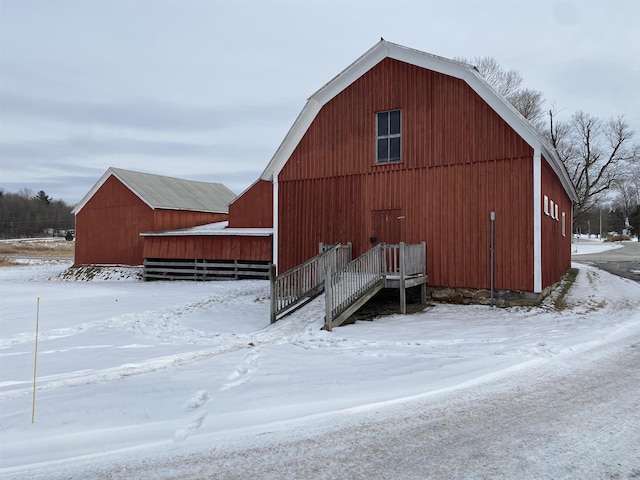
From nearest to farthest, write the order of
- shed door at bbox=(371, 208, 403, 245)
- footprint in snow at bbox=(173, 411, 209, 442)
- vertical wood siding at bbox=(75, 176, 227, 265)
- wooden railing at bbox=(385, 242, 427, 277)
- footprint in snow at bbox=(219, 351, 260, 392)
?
footprint in snow at bbox=(173, 411, 209, 442) < footprint in snow at bbox=(219, 351, 260, 392) < wooden railing at bbox=(385, 242, 427, 277) < shed door at bbox=(371, 208, 403, 245) < vertical wood siding at bbox=(75, 176, 227, 265)

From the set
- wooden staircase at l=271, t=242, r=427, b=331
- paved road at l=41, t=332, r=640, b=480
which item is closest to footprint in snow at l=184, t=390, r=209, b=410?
paved road at l=41, t=332, r=640, b=480

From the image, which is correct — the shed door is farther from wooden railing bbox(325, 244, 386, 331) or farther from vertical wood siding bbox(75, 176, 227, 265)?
vertical wood siding bbox(75, 176, 227, 265)

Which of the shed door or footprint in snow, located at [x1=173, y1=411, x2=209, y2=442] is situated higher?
the shed door

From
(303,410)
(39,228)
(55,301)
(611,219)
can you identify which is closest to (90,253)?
(55,301)

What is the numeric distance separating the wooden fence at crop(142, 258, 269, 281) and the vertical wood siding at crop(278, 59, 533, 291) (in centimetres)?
619

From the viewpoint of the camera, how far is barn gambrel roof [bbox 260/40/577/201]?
11.0 metres

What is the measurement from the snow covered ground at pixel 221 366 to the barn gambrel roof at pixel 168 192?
1384cm

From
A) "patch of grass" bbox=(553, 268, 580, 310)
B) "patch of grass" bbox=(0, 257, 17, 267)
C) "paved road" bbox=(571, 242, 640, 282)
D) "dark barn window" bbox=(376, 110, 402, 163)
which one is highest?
"dark barn window" bbox=(376, 110, 402, 163)

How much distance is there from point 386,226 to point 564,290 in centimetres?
599

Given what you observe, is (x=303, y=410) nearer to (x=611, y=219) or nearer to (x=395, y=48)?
(x=395, y=48)

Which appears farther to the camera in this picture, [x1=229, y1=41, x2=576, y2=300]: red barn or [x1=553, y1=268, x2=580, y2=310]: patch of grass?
[x1=553, y1=268, x2=580, y2=310]: patch of grass

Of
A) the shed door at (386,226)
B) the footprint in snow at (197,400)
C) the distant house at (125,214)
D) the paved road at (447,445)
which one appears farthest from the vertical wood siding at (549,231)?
the distant house at (125,214)

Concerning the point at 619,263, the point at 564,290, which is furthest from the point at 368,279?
the point at 619,263

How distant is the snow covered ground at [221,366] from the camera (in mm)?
4168
